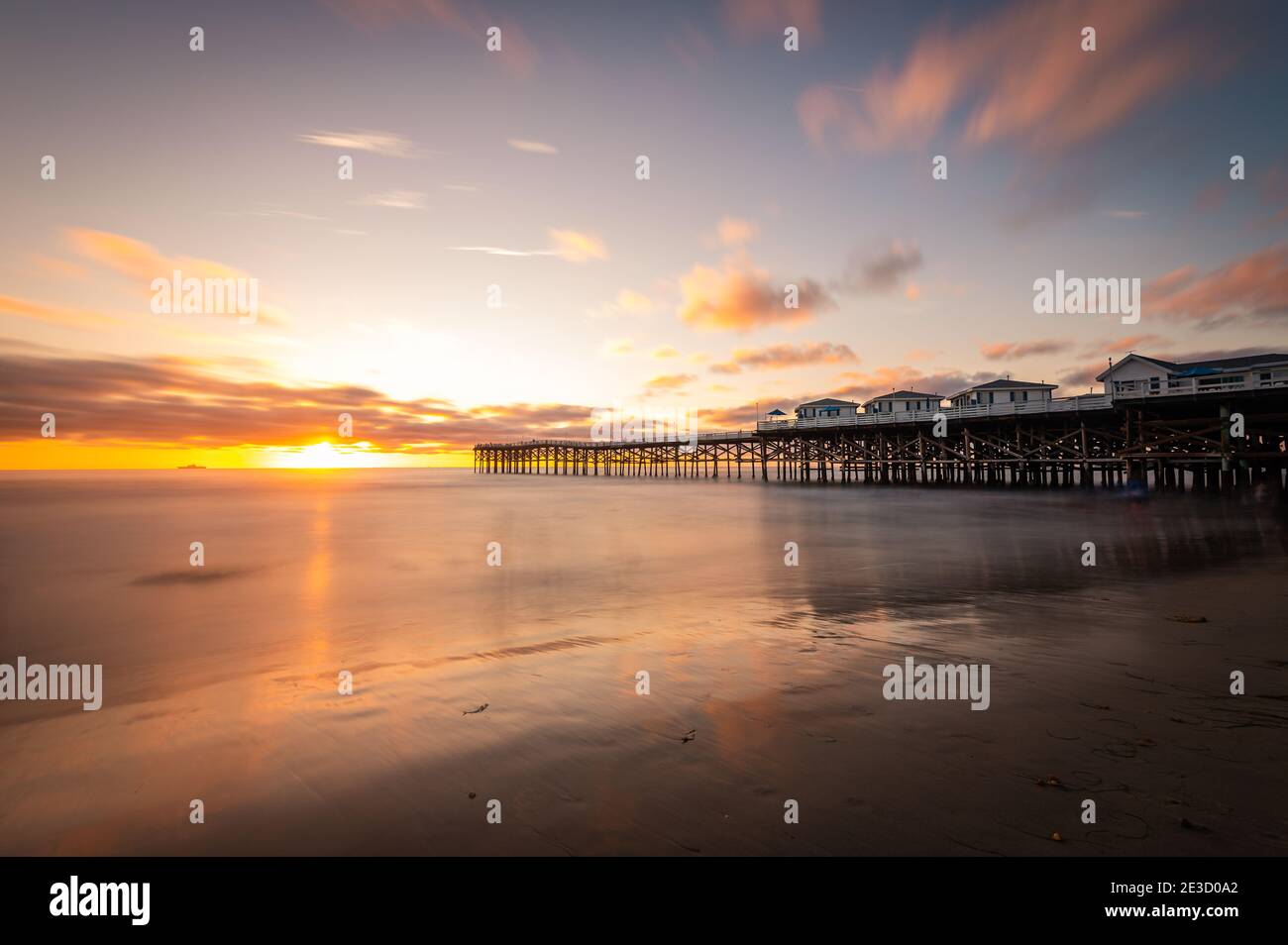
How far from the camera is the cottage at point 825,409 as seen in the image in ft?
236

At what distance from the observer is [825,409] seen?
240 ft

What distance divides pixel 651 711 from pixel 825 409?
234 ft

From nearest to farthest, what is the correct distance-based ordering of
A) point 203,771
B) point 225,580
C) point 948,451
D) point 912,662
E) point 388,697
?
point 203,771
point 388,697
point 912,662
point 225,580
point 948,451

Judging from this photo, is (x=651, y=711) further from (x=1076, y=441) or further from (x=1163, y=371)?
(x=1076, y=441)

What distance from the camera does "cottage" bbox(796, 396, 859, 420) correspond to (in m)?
72.1

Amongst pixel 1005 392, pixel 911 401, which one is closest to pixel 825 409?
pixel 911 401

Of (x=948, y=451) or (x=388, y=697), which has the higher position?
(x=948, y=451)

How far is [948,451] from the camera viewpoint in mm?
53406

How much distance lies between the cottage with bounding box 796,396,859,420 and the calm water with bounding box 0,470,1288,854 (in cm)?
5695

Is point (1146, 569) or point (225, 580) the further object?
point (225, 580)

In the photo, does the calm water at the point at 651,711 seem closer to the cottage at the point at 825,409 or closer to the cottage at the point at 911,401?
the cottage at the point at 911,401
